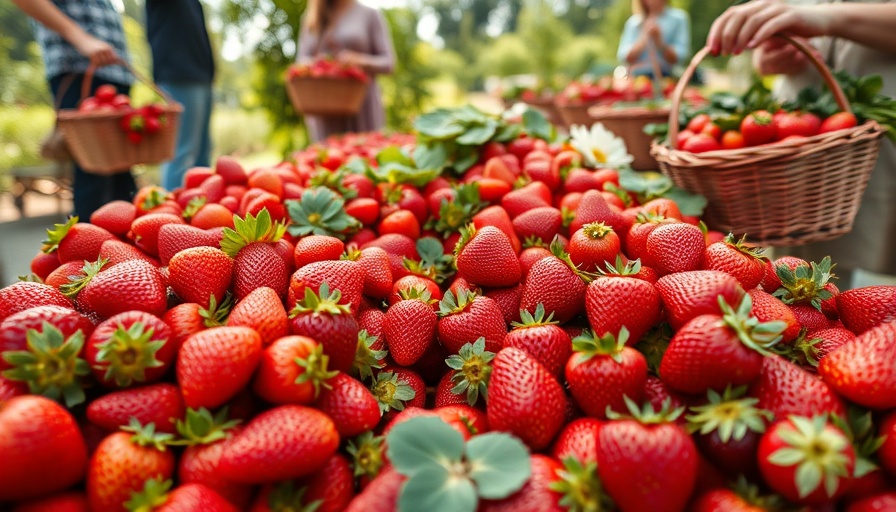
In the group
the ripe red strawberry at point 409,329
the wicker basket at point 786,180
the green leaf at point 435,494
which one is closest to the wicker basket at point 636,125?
the wicker basket at point 786,180

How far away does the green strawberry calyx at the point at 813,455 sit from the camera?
628 mm

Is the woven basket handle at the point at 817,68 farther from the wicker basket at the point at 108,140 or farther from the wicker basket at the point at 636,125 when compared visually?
the wicker basket at the point at 108,140

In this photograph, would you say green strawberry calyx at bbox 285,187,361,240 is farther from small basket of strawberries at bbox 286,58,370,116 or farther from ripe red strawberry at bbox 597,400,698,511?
small basket of strawberries at bbox 286,58,370,116

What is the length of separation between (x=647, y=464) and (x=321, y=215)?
0.99 meters

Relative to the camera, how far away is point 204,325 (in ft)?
2.93

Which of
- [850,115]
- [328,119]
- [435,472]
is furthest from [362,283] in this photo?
[328,119]

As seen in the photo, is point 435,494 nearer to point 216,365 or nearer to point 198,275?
point 216,365

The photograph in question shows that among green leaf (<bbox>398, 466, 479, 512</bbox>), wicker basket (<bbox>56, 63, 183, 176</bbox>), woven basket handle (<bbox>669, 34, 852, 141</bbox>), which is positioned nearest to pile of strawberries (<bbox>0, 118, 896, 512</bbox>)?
green leaf (<bbox>398, 466, 479, 512</bbox>)

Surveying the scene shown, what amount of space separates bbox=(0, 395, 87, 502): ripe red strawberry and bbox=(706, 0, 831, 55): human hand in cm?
189

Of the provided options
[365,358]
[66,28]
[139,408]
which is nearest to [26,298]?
[139,408]

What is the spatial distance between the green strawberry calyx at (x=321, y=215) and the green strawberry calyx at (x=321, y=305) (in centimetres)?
45

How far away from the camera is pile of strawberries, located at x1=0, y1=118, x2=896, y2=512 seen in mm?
675

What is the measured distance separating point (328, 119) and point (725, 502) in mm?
4141

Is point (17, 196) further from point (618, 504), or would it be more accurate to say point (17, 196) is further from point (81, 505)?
point (618, 504)
